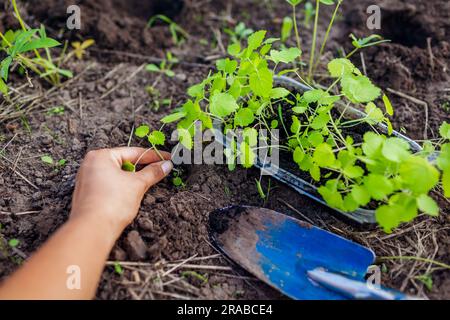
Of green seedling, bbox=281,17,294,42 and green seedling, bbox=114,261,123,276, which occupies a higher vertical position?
green seedling, bbox=281,17,294,42

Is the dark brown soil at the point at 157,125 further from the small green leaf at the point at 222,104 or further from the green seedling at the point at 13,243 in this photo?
the small green leaf at the point at 222,104

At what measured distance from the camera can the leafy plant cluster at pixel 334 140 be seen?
1.29 meters

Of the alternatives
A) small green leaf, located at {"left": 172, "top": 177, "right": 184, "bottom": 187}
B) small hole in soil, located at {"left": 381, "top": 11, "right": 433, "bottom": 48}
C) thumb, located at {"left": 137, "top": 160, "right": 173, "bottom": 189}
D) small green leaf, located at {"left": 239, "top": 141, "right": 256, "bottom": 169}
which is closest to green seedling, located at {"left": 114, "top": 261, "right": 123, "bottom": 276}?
thumb, located at {"left": 137, "top": 160, "right": 173, "bottom": 189}

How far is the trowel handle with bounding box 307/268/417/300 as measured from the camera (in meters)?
Answer: 1.30

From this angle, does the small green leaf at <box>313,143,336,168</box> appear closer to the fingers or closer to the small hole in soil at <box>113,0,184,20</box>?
the fingers

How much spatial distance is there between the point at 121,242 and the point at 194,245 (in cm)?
23

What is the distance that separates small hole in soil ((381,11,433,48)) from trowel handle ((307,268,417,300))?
49.4 inches

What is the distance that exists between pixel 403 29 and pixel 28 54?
1.73m

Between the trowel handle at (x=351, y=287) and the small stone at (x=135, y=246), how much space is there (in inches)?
20.5

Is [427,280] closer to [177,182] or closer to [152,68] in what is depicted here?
[177,182]

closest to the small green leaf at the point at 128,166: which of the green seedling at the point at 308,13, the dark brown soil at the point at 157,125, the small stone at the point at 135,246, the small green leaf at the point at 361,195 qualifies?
the dark brown soil at the point at 157,125

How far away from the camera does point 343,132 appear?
168 cm
